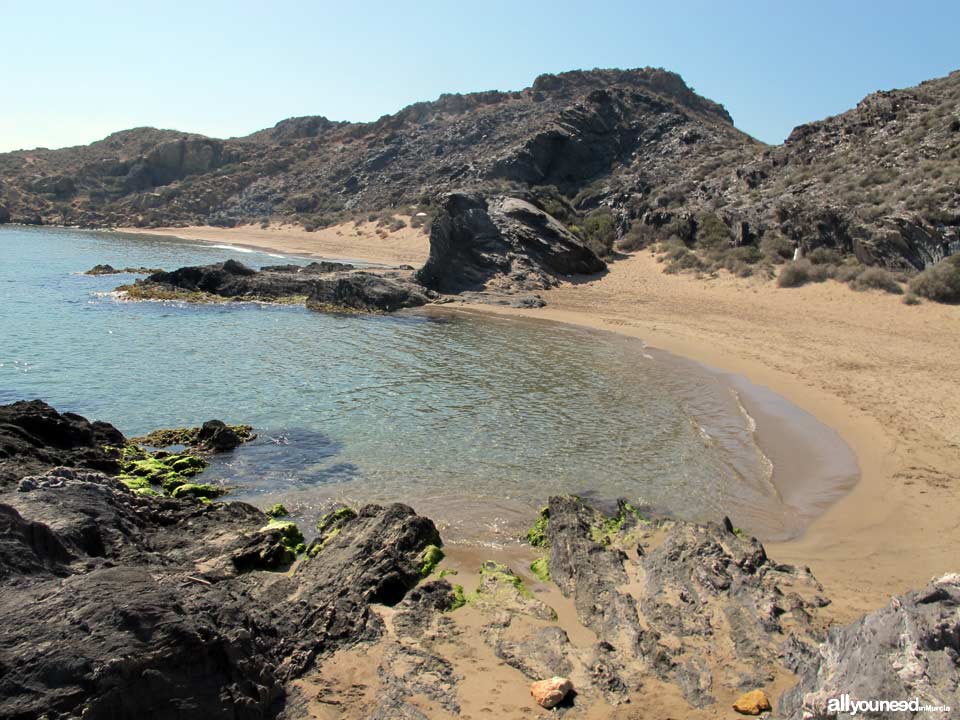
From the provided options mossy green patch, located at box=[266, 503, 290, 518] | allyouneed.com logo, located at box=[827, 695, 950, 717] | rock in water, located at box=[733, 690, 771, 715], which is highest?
allyouneed.com logo, located at box=[827, 695, 950, 717]

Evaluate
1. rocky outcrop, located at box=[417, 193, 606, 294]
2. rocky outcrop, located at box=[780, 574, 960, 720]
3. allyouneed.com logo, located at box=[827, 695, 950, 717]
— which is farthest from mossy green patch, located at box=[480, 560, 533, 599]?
rocky outcrop, located at box=[417, 193, 606, 294]

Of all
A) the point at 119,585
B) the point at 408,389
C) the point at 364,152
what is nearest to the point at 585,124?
the point at 364,152

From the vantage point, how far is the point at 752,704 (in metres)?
4.76

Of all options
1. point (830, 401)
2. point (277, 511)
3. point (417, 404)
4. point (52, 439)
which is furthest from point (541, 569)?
point (830, 401)

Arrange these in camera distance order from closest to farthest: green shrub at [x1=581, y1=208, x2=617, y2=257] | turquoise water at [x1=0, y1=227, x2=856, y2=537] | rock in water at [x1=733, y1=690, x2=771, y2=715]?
rock in water at [x1=733, y1=690, x2=771, y2=715], turquoise water at [x1=0, y1=227, x2=856, y2=537], green shrub at [x1=581, y1=208, x2=617, y2=257]

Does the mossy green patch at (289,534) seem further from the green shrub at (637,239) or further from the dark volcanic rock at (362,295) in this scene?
the green shrub at (637,239)

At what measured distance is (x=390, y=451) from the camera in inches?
433

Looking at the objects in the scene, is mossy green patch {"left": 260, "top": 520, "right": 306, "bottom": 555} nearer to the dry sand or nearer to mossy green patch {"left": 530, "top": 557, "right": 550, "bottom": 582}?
the dry sand

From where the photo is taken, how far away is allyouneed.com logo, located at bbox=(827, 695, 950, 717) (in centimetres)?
335

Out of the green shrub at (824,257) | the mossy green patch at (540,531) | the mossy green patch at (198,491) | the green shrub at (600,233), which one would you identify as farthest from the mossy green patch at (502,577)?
the green shrub at (600,233)

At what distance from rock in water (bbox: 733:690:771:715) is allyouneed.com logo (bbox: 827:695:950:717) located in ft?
3.87

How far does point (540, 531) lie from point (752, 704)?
369 cm

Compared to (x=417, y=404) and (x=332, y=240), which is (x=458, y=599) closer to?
(x=417, y=404)

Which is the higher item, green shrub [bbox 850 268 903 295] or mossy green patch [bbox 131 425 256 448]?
green shrub [bbox 850 268 903 295]
